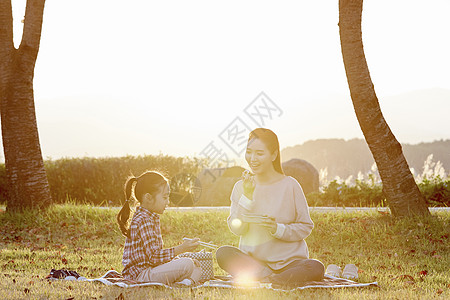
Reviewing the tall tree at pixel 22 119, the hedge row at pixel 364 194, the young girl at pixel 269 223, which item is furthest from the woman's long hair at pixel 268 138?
the hedge row at pixel 364 194

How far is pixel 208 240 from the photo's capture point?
11.3 meters

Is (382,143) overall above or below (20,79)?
below

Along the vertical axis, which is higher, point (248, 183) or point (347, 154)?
point (347, 154)

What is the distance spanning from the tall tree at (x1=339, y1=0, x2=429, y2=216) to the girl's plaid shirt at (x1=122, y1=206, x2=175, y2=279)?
555 cm

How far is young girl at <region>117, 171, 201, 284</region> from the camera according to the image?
6445 mm

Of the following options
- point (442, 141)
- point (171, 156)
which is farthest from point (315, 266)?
point (442, 141)

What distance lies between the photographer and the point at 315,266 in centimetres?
655

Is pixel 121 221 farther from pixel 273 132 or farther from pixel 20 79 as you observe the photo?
pixel 20 79

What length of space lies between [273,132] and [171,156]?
12312 mm

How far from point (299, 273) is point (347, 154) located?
23200mm

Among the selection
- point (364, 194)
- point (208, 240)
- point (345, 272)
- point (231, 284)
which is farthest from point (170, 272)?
point (364, 194)

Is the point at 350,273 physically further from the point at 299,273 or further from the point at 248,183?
the point at 248,183

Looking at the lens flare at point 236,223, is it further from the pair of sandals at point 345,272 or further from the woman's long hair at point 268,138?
the pair of sandals at point 345,272

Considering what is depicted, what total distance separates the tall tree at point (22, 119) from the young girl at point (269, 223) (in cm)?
789
